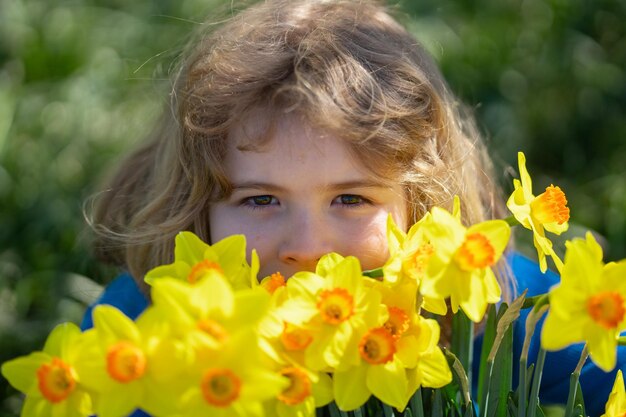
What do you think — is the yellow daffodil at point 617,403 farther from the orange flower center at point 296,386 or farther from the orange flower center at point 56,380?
the orange flower center at point 56,380

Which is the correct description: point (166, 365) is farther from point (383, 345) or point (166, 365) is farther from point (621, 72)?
point (621, 72)

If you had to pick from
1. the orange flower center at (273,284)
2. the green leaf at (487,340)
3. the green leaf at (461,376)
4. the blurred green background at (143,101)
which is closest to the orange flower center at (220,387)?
the orange flower center at (273,284)

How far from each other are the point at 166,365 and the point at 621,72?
255 centimetres

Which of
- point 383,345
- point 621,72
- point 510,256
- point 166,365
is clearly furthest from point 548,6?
point 166,365

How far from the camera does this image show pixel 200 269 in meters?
0.89

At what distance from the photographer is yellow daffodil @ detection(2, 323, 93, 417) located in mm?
824

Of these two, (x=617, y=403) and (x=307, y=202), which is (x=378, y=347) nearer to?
(x=617, y=403)

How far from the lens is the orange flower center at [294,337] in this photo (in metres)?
0.85

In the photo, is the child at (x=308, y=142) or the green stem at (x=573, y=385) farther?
the child at (x=308, y=142)

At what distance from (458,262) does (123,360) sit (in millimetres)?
336

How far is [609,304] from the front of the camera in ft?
2.66

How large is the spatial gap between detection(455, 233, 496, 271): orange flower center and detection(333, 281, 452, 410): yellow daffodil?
10cm

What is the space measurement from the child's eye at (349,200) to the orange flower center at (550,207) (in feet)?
1.19

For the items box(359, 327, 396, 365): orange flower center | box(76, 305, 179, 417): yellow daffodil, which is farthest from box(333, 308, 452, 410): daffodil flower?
box(76, 305, 179, 417): yellow daffodil
